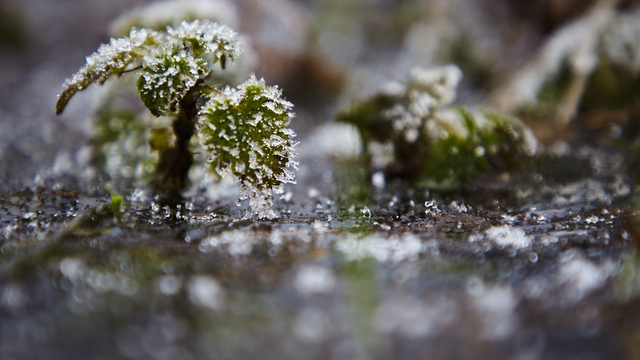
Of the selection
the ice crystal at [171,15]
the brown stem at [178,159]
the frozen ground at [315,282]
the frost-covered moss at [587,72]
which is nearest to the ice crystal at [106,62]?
the brown stem at [178,159]

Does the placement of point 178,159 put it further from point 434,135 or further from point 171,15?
point 171,15

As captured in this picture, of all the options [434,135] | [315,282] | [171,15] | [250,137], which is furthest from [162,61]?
[171,15]

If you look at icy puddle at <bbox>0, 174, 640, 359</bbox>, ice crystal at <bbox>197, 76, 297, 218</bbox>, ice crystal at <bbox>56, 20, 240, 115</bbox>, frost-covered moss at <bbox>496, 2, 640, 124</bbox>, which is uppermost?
frost-covered moss at <bbox>496, 2, 640, 124</bbox>

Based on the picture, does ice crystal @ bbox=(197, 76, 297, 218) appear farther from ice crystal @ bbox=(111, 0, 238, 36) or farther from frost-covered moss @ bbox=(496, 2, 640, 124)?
frost-covered moss @ bbox=(496, 2, 640, 124)

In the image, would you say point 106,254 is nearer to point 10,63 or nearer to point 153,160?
point 153,160

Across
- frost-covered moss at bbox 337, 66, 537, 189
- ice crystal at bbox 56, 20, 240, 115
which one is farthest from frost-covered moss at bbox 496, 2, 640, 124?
ice crystal at bbox 56, 20, 240, 115
